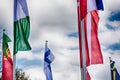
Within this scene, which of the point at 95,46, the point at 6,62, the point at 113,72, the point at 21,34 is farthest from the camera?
the point at 113,72

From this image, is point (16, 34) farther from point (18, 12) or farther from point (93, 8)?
point (93, 8)

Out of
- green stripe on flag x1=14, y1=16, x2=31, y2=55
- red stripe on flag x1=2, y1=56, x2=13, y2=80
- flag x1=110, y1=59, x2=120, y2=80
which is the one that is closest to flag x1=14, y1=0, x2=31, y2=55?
green stripe on flag x1=14, y1=16, x2=31, y2=55

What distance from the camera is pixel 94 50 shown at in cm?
1888

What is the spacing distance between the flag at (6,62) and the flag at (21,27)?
20.0 feet

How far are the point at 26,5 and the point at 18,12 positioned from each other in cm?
59

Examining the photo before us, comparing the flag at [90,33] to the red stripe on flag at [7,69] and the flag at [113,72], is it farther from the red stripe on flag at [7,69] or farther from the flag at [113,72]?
the flag at [113,72]

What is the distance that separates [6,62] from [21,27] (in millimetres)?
6714

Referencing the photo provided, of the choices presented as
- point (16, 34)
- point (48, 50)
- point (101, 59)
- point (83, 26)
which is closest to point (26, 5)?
point (16, 34)

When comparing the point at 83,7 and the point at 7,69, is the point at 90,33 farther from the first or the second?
the point at 7,69

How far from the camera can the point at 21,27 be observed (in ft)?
71.3

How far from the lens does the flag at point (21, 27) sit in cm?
2091

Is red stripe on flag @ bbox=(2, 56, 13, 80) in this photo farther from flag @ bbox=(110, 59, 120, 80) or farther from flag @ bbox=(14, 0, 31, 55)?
flag @ bbox=(110, 59, 120, 80)

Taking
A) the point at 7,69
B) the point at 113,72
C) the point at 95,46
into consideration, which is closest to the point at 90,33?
the point at 95,46

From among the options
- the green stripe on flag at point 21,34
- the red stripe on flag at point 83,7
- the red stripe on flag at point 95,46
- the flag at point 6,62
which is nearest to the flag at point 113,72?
the flag at point 6,62
